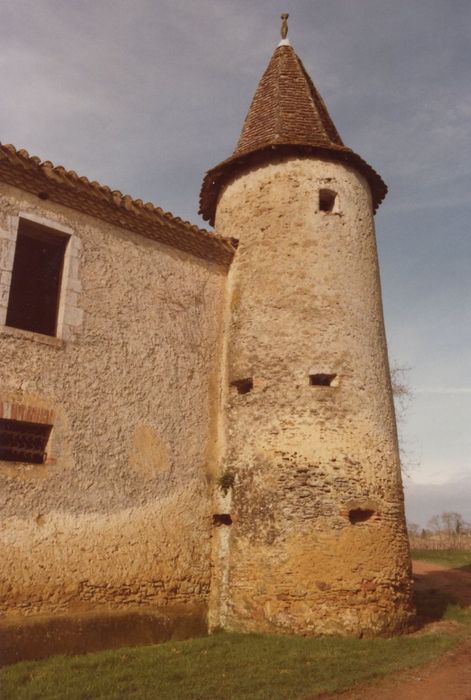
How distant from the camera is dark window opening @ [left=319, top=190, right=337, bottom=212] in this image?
10266 mm

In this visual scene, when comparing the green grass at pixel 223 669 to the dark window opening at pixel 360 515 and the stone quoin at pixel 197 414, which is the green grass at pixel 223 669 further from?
the dark window opening at pixel 360 515

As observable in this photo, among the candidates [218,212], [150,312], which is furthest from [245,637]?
[218,212]

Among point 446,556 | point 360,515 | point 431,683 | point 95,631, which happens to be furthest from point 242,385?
point 446,556

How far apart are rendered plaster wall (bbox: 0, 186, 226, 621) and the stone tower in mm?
645

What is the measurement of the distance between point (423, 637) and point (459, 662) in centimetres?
138

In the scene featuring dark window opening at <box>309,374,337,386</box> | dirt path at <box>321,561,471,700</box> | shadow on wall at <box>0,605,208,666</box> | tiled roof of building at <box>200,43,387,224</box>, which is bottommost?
dirt path at <box>321,561,471,700</box>

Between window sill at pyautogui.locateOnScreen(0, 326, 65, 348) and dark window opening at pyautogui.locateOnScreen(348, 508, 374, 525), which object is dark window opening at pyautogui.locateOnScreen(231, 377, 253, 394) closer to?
dark window opening at pyautogui.locateOnScreen(348, 508, 374, 525)

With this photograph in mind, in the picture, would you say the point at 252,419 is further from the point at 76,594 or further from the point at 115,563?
the point at 76,594

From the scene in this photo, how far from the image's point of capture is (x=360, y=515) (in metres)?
8.41

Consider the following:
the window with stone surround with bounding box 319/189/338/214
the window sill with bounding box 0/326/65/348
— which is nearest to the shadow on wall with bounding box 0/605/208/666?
the window sill with bounding box 0/326/65/348

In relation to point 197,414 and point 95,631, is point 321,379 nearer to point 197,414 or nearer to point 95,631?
point 197,414

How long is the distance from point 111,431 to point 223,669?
3314 millimetres

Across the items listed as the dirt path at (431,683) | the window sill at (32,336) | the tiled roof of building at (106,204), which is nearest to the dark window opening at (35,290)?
the tiled roof of building at (106,204)

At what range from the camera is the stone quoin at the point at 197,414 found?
23.8ft
